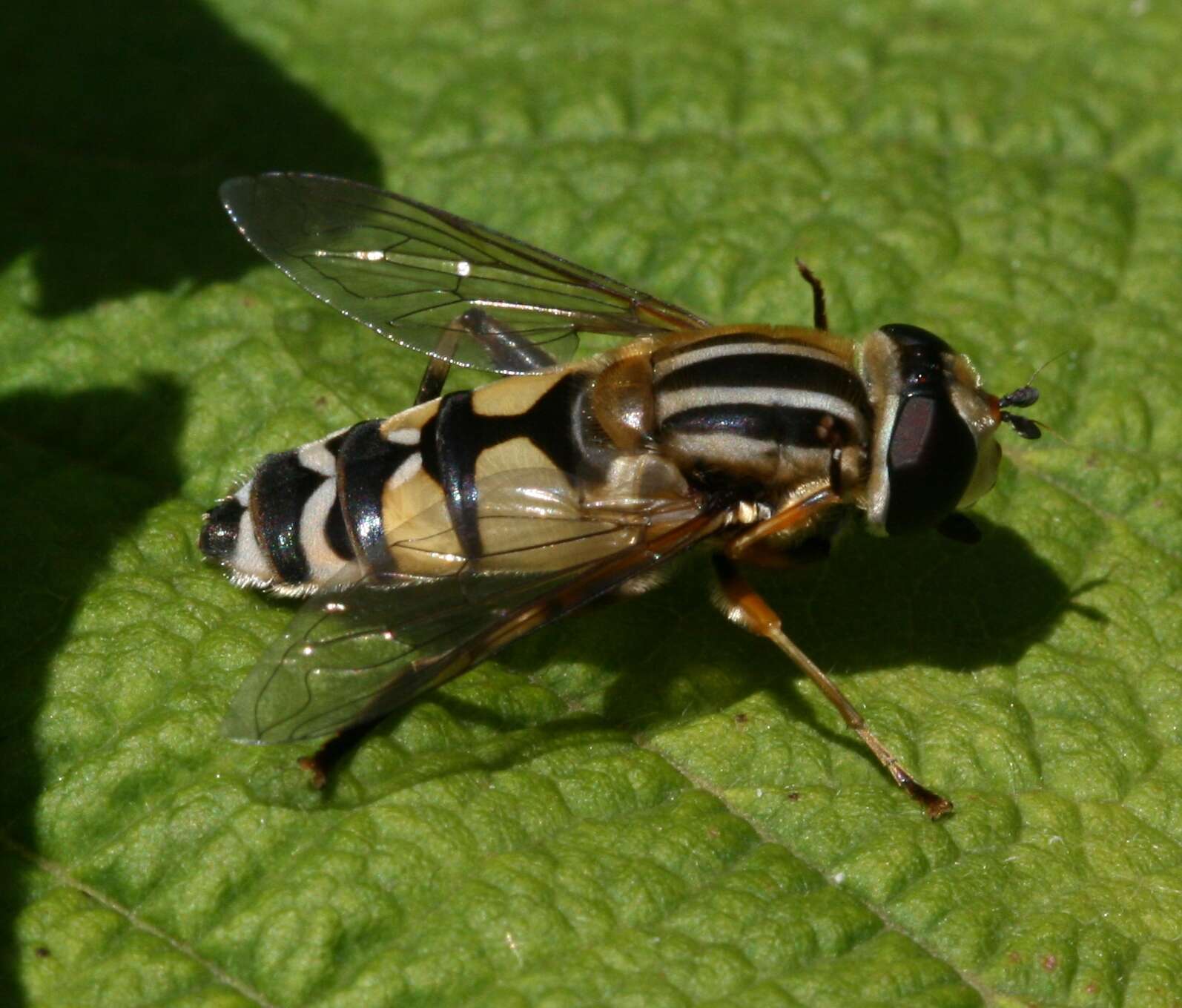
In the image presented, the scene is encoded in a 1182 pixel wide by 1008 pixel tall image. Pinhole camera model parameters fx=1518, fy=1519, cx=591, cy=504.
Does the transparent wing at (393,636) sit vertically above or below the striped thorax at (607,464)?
below

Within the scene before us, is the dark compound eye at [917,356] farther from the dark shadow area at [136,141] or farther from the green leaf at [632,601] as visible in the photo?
the dark shadow area at [136,141]

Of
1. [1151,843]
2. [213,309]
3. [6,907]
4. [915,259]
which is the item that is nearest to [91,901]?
[6,907]

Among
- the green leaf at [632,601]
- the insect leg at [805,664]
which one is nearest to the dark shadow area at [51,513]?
the green leaf at [632,601]

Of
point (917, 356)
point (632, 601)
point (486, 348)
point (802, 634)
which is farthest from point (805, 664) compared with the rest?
point (486, 348)

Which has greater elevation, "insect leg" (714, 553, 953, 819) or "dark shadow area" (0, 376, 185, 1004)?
"insect leg" (714, 553, 953, 819)

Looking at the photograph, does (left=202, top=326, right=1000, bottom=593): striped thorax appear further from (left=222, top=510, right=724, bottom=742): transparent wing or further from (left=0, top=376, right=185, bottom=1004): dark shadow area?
(left=0, top=376, right=185, bottom=1004): dark shadow area

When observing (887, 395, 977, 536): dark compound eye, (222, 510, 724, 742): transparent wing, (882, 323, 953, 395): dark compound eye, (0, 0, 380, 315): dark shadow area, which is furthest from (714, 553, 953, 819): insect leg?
(0, 0, 380, 315): dark shadow area
